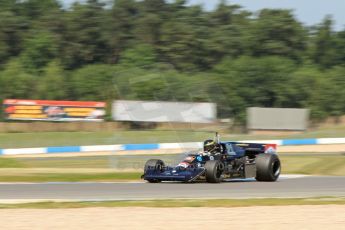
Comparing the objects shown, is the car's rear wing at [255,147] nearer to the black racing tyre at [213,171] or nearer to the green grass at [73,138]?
the black racing tyre at [213,171]

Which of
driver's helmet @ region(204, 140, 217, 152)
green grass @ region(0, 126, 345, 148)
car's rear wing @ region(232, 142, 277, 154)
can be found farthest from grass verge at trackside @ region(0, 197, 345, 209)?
green grass @ region(0, 126, 345, 148)

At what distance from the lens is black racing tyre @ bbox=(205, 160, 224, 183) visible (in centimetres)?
2014

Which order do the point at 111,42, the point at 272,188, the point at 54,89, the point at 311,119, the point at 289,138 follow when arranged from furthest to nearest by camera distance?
the point at 111,42 → the point at 54,89 → the point at 311,119 → the point at 289,138 → the point at 272,188

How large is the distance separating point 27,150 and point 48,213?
3584 cm

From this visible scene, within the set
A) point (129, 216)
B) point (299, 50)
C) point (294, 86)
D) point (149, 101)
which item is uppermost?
point (299, 50)

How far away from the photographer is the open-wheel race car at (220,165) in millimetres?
20281

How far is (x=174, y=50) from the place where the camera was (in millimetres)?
100312

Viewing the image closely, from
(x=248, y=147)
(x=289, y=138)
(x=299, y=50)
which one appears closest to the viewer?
(x=248, y=147)

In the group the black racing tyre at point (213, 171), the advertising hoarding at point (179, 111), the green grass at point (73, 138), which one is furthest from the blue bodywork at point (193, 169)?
the green grass at point (73, 138)

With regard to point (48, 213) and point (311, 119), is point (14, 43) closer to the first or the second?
point (311, 119)

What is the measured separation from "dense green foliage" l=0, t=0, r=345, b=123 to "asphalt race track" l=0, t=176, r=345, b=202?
44.1 m

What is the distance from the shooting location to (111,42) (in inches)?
4213

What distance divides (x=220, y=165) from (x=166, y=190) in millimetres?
2842

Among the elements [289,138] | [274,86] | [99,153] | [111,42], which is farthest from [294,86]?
[111,42]
